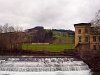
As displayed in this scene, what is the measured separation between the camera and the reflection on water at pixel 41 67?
38.7m

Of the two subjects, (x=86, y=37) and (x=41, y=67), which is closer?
(x=41, y=67)

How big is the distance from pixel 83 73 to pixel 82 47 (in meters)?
28.1

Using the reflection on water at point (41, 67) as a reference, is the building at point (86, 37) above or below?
above

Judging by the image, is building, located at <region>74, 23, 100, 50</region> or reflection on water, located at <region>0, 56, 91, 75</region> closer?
reflection on water, located at <region>0, 56, 91, 75</region>

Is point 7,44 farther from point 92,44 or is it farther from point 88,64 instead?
point 88,64

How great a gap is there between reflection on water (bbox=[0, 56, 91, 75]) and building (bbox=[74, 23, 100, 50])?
2176 cm

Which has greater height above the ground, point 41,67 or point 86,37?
point 86,37

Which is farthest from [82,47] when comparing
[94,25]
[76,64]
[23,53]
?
[76,64]

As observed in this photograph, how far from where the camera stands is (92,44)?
2576 inches

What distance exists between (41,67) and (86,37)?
28.9 meters

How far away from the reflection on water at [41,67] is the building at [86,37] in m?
21.8

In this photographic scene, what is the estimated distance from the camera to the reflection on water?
38.7 m

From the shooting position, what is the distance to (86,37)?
67375 millimetres

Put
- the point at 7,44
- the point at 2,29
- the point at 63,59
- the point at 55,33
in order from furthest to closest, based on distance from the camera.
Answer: the point at 55,33, the point at 2,29, the point at 7,44, the point at 63,59
